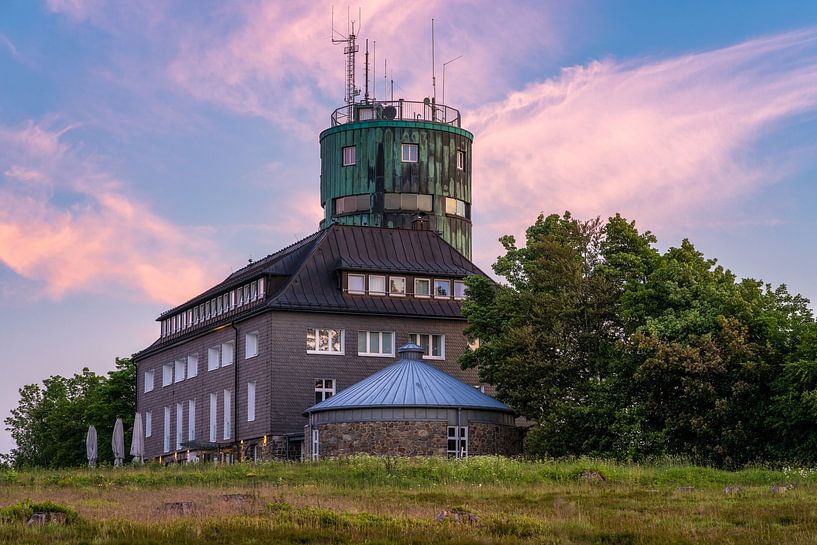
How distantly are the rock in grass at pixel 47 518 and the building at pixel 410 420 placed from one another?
2945 centimetres

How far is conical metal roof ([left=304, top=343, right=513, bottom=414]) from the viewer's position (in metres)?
66.9

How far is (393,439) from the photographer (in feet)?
217

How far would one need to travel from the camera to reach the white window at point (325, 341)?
77.1 m

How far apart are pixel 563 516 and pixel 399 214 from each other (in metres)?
59.4

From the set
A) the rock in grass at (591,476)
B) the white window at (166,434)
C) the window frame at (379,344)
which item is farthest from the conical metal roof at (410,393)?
the white window at (166,434)

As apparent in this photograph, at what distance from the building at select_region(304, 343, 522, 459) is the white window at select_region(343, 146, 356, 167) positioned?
106ft

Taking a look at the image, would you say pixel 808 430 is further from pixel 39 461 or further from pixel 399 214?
pixel 39 461

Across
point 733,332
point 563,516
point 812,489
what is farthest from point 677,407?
point 563,516

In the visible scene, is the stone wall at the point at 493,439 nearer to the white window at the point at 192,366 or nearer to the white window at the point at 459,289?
the white window at the point at 459,289

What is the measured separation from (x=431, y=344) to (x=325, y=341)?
5871 millimetres

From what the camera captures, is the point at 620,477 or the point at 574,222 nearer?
the point at 620,477

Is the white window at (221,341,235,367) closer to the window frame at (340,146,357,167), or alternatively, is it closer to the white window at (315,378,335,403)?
the white window at (315,378,335,403)

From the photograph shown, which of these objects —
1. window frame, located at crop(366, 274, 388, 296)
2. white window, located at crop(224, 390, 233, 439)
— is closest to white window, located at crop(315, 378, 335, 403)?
window frame, located at crop(366, 274, 388, 296)

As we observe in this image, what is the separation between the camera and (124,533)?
114ft
